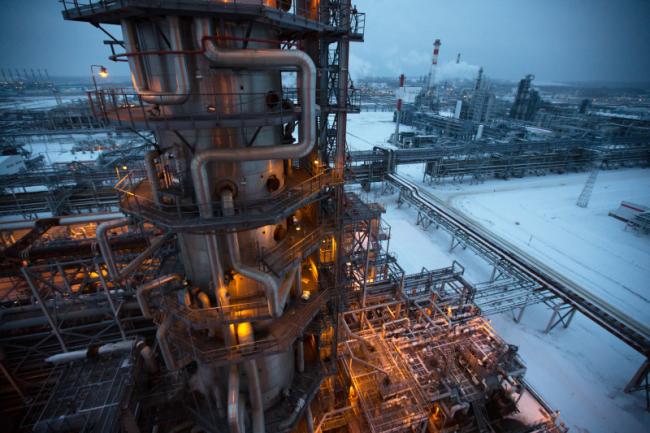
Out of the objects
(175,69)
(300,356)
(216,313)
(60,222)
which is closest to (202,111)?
(175,69)

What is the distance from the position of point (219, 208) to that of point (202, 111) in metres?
1.97

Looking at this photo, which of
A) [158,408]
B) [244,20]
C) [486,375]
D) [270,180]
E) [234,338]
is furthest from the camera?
[486,375]

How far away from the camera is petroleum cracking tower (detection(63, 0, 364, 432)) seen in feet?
17.7

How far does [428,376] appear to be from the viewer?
11.7 m

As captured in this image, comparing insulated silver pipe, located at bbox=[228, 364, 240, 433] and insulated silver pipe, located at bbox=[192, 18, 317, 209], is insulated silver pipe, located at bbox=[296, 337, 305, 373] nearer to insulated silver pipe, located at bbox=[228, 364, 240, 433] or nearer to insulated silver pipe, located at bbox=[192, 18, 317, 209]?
insulated silver pipe, located at bbox=[228, 364, 240, 433]

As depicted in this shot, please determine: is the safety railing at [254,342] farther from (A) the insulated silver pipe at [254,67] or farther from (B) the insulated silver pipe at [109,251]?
(A) the insulated silver pipe at [254,67]

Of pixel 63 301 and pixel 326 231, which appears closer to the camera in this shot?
pixel 326 231

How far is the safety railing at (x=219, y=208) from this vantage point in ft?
18.7

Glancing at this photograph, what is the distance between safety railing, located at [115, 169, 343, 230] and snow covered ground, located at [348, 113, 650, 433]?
46.9 feet

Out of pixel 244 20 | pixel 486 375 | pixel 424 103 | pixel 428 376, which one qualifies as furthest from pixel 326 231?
pixel 424 103

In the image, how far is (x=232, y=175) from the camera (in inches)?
253

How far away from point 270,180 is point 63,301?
1174 cm

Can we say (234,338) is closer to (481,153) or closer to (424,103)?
(481,153)

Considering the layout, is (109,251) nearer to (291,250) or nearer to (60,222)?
(291,250)
